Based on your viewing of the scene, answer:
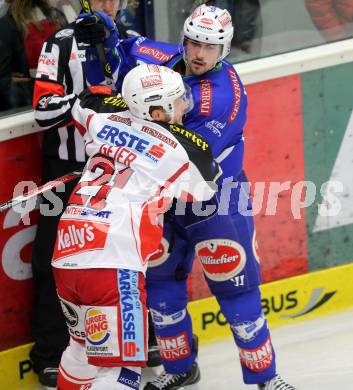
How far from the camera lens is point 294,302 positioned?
5.26m

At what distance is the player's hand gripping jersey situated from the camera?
388 cm

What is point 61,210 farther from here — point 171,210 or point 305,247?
point 305,247

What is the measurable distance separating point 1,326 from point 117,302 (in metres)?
1.03

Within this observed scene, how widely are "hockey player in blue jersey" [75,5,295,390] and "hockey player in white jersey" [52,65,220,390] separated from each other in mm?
201

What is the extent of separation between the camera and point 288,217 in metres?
5.20

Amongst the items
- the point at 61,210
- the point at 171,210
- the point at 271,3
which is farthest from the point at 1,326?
the point at 271,3

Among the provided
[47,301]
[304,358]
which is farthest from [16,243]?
[304,358]

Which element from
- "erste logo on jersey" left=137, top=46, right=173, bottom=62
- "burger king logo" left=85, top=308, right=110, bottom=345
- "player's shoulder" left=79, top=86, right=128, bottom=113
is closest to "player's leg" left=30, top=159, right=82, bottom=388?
"player's shoulder" left=79, top=86, right=128, bottom=113

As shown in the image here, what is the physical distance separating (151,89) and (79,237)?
56 centimetres

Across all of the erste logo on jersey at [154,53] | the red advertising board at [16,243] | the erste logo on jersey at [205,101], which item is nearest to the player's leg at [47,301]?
the red advertising board at [16,243]

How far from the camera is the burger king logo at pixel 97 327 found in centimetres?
386

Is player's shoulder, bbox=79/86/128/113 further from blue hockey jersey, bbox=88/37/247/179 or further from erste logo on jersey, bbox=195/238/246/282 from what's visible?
erste logo on jersey, bbox=195/238/246/282

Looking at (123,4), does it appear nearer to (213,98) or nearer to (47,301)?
(213,98)

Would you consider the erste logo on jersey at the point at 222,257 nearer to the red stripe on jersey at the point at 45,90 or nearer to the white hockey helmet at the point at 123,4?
the red stripe on jersey at the point at 45,90
